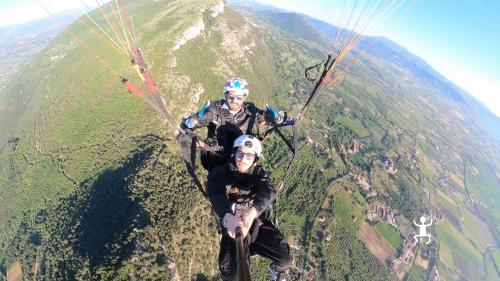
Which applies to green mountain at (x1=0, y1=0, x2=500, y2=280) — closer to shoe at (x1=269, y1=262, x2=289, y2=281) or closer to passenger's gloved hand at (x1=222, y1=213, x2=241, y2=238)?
shoe at (x1=269, y1=262, x2=289, y2=281)

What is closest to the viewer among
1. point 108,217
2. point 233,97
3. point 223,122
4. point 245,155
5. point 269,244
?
point 245,155

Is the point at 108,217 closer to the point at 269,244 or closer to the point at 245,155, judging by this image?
the point at 269,244

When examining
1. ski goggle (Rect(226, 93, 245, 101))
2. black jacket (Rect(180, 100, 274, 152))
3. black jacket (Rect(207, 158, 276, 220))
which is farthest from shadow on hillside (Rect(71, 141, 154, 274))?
black jacket (Rect(207, 158, 276, 220))

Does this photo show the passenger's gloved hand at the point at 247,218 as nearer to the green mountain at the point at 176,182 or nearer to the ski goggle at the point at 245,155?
the ski goggle at the point at 245,155

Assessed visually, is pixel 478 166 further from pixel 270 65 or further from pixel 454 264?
pixel 270 65

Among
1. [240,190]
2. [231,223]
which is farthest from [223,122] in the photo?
[231,223]
